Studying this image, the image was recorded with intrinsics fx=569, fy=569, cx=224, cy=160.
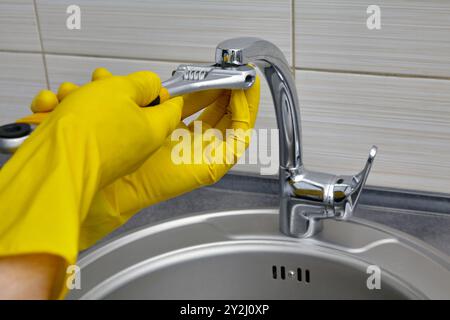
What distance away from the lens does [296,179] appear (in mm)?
710

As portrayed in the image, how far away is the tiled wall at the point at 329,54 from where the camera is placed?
725 millimetres

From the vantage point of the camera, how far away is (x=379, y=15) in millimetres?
717

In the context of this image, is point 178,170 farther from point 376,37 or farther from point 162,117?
point 376,37

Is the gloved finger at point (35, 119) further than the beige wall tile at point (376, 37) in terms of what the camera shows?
No

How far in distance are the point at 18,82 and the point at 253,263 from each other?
0.50m

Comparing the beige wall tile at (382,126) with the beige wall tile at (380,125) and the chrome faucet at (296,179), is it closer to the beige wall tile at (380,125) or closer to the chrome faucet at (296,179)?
the beige wall tile at (380,125)

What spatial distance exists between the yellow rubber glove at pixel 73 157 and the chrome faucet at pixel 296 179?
138 mm

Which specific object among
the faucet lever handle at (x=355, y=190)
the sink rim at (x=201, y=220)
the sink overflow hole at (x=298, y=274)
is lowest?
the sink overflow hole at (x=298, y=274)

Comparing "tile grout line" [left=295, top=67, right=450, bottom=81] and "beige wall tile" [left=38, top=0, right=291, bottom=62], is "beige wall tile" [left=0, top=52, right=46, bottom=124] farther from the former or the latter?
"tile grout line" [left=295, top=67, right=450, bottom=81]

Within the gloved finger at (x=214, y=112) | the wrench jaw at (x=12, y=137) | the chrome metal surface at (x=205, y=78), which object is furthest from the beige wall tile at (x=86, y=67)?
the wrench jaw at (x=12, y=137)

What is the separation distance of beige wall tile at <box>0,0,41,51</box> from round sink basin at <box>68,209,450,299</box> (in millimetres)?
367

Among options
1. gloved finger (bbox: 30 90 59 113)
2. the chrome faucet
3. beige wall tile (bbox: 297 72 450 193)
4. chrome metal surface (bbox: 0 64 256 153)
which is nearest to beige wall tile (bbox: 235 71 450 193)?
beige wall tile (bbox: 297 72 450 193)

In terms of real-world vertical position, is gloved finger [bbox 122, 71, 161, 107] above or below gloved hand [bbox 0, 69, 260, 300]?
above

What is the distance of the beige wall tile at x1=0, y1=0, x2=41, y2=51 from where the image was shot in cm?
89
